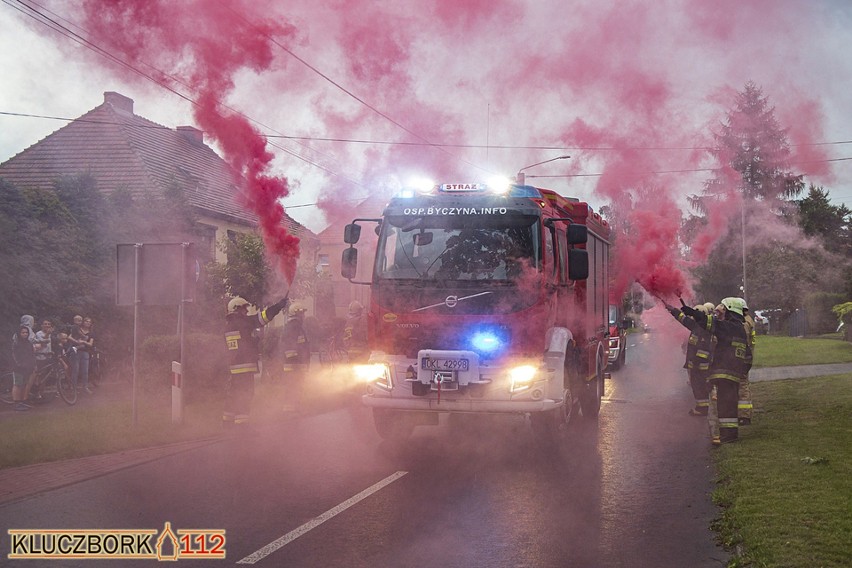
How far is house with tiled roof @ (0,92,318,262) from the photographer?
898 inches

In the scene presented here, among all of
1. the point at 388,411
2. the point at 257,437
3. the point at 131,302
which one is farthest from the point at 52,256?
the point at 388,411

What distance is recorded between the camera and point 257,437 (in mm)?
10789

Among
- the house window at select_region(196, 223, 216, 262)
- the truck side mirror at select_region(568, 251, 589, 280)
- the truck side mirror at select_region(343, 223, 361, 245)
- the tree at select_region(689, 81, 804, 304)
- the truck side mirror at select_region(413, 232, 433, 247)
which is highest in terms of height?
the tree at select_region(689, 81, 804, 304)

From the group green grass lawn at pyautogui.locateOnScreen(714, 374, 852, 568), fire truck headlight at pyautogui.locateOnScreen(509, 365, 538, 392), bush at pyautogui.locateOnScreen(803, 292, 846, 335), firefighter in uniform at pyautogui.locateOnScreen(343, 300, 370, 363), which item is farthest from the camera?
bush at pyautogui.locateOnScreen(803, 292, 846, 335)

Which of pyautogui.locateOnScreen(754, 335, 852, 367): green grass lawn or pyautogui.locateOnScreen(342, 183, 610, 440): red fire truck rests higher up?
pyautogui.locateOnScreen(342, 183, 610, 440): red fire truck

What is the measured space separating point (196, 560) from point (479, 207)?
5203mm

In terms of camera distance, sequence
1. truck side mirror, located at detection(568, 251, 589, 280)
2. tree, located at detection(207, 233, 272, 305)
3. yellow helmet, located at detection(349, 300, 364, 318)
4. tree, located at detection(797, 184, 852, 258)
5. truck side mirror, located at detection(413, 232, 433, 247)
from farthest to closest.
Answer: tree, located at detection(797, 184, 852, 258)
tree, located at detection(207, 233, 272, 305)
yellow helmet, located at detection(349, 300, 364, 318)
truck side mirror, located at detection(568, 251, 589, 280)
truck side mirror, located at detection(413, 232, 433, 247)

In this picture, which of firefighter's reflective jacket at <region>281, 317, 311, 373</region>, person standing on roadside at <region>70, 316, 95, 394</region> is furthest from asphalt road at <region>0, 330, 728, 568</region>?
person standing on roadside at <region>70, 316, 95, 394</region>

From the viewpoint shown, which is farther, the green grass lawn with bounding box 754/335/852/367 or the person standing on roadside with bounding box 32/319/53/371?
the green grass lawn with bounding box 754/335/852/367

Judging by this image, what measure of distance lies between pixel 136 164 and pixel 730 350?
1859 cm

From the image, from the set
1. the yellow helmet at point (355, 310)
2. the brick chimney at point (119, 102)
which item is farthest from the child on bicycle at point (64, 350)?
the brick chimney at point (119, 102)

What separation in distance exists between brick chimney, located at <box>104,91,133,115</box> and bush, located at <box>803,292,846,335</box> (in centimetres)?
3023

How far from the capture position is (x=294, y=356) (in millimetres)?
12852

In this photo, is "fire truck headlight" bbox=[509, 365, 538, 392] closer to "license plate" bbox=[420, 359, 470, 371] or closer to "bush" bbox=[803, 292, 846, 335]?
A: "license plate" bbox=[420, 359, 470, 371]
